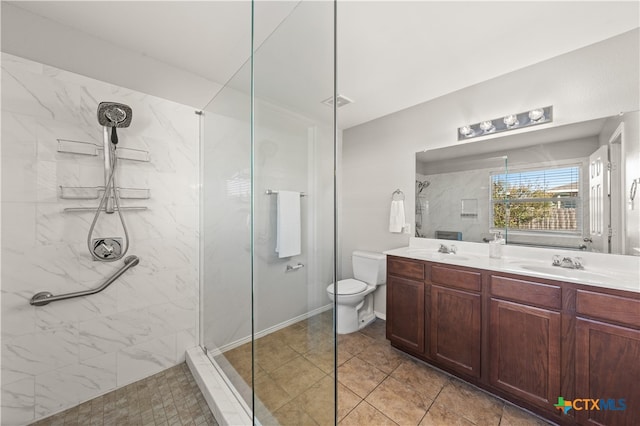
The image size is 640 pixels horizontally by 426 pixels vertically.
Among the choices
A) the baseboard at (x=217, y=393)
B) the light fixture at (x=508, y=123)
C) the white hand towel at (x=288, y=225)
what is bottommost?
the baseboard at (x=217, y=393)

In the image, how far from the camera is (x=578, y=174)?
1.66 m

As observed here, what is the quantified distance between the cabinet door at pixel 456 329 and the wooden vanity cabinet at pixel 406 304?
0.32 feet

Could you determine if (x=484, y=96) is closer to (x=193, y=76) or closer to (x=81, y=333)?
(x=193, y=76)

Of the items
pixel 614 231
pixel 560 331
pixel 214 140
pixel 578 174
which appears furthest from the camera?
pixel 214 140

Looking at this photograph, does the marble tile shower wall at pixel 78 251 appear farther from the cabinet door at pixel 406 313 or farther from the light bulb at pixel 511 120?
the light bulb at pixel 511 120

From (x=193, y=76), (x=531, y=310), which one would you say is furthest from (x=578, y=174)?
(x=193, y=76)

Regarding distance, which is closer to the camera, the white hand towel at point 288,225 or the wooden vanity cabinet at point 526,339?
the white hand towel at point 288,225

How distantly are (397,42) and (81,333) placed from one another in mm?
2780

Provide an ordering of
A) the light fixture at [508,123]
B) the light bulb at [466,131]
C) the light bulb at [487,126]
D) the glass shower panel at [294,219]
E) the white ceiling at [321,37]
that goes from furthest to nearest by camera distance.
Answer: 1. the light bulb at [466,131]
2. the light bulb at [487,126]
3. the light fixture at [508,123]
4. the white ceiling at [321,37]
5. the glass shower panel at [294,219]

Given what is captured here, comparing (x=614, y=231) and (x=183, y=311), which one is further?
(x=183, y=311)

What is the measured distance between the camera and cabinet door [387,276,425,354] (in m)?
1.93

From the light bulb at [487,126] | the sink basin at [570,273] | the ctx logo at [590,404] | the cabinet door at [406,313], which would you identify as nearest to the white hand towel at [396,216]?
the cabinet door at [406,313]

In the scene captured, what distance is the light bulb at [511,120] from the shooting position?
1.87m

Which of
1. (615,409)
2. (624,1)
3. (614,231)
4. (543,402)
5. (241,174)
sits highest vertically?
(624,1)
